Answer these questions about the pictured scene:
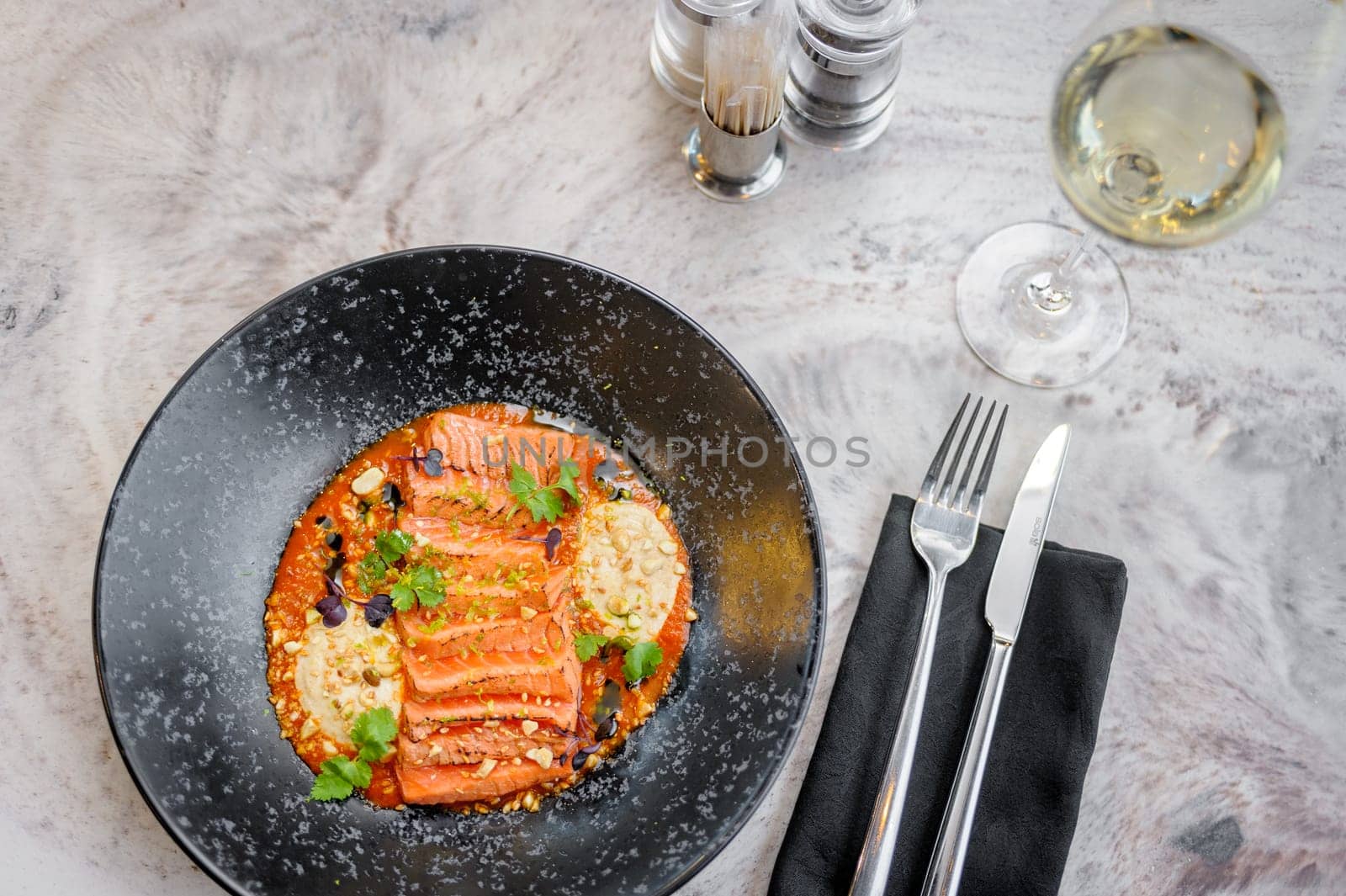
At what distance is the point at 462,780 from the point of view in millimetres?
1922

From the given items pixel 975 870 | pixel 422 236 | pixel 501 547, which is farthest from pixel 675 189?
pixel 975 870

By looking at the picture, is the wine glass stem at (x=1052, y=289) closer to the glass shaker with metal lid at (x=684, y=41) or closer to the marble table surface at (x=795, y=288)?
the marble table surface at (x=795, y=288)

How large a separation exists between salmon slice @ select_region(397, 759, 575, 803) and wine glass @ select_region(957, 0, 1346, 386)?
1.51 meters

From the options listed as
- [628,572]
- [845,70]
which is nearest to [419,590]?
[628,572]

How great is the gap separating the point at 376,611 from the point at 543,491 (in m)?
0.44

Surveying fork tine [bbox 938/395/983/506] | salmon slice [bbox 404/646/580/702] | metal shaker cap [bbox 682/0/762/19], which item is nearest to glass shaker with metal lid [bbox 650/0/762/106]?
metal shaker cap [bbox 682/0/762/19]

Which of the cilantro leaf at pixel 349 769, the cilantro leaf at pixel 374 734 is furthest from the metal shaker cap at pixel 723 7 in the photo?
Answer: the cilantro leaf at pixel 349 769

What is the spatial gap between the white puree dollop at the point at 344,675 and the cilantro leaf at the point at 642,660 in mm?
499

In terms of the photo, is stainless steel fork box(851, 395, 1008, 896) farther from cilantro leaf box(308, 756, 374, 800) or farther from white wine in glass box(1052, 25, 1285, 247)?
cilantro leaf box(308, 756, 374, 800)

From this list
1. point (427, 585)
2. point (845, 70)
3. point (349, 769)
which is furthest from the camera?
point (845, 70)

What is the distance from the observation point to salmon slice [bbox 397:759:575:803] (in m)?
1.91

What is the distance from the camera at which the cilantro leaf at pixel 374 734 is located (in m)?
1.93

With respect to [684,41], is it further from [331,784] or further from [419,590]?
[331,784]

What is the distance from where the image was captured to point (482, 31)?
7.73 ft
